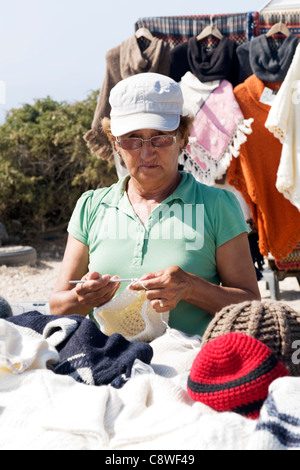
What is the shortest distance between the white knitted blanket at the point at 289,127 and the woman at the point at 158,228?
1190 mm

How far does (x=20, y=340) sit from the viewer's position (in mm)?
1276

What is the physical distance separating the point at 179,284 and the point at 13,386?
2.10 ft

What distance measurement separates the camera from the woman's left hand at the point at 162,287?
1574 mm

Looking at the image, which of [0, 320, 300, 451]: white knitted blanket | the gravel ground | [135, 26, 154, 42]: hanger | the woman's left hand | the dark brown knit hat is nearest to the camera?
[0, 320, 300, 451]: white knitted blanket

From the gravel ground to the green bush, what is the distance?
1.92 feet

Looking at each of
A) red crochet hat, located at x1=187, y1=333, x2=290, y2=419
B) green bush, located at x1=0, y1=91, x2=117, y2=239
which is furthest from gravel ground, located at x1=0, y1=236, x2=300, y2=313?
red crochet hat, located at x1=187, y1=333, x2=290, y2=419

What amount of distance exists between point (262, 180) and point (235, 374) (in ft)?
8.20

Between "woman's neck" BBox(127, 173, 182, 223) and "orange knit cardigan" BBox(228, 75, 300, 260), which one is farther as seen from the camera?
"orange knit cardigan" BBox(228, 75, 300, 260)

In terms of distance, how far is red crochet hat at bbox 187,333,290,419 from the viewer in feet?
3.26

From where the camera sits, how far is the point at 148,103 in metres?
1.80

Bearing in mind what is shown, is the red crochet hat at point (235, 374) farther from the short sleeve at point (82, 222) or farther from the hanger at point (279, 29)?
the hanger at point (279, 29)

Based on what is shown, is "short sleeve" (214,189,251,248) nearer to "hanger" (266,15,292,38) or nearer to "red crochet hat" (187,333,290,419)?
"red crochet hat" (187,333,290,419)

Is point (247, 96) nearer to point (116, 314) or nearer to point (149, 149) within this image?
point (149, 149)

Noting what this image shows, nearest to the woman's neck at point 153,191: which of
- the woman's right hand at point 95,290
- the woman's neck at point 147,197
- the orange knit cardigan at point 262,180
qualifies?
the woman's neck at point 147,197
